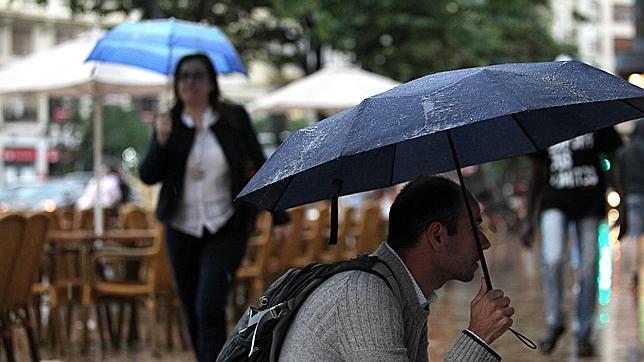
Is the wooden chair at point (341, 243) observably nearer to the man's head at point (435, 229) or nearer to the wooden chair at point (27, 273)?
the wooden chair at point (27, 273)

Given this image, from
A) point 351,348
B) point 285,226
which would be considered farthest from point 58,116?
point 351,348

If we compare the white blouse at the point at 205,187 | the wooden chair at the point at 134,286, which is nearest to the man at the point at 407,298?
the white blouse at the point at 205,187

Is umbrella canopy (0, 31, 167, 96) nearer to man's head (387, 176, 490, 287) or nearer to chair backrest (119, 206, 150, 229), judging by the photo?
chair backrest (119, 206, 150, 229)

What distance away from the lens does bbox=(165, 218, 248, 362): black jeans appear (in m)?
6.68

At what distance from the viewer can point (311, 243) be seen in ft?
38.9

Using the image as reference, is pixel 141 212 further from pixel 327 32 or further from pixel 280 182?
pixel 327 32

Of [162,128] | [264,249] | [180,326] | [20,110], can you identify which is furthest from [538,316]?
[20,110]

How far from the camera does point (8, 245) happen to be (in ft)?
23.2

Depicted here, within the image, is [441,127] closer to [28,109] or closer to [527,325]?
[527,325]

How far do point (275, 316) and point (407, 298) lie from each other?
1.16 feet

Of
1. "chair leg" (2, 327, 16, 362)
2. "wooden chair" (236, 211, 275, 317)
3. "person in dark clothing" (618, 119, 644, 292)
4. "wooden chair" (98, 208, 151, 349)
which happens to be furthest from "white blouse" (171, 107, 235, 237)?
"person in dark clothing" (618, 119, 644, 292)

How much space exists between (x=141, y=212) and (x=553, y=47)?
1005 inches

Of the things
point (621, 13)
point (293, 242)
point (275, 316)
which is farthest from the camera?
point (621, 13)

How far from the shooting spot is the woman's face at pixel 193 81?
22.9ft
